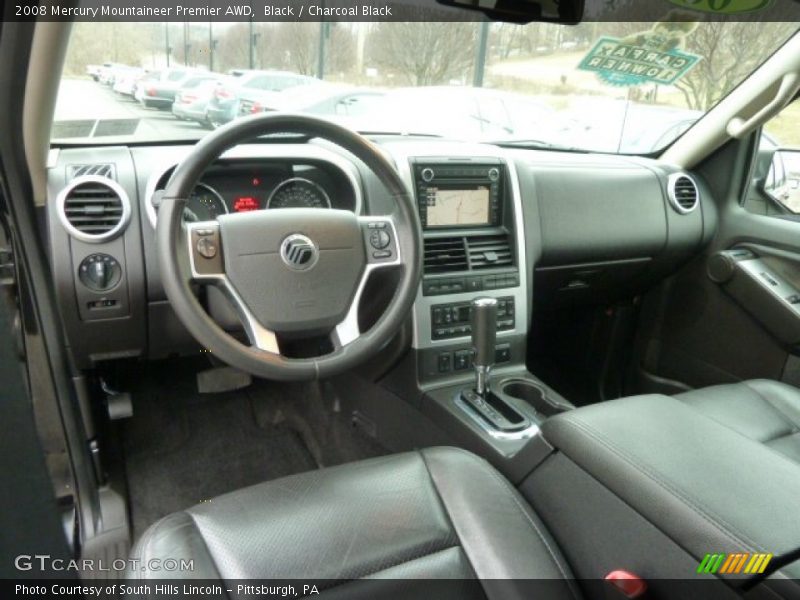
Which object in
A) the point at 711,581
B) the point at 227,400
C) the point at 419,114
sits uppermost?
the point at 419,114

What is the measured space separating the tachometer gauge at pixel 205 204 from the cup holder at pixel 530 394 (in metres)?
0.97

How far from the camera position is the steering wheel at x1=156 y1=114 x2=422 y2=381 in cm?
121

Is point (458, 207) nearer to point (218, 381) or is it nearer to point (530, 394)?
point (530, 394)

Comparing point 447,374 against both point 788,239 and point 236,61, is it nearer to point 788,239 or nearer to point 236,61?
point 236,61

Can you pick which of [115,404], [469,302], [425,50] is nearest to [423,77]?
[425,50]

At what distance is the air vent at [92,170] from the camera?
1.52 metres

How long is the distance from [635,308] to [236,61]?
198 cm

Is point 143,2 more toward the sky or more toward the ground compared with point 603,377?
more toward the sky

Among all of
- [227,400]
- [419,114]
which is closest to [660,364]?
[419,114]

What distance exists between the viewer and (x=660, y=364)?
8.73ft

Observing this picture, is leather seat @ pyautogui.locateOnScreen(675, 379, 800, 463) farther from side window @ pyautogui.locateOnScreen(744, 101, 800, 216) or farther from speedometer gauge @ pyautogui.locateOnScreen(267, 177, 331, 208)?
speedometer gauge @ pyautogui.locateOnScreen(267, 177, 331, 208)

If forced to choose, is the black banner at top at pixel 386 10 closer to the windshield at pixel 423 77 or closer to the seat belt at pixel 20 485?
the windshield at pixel 423 77

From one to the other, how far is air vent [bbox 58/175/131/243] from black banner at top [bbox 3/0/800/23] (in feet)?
1.27

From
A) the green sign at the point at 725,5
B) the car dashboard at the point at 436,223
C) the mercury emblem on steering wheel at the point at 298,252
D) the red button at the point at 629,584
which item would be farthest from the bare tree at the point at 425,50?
the red button at the point at 629,584
